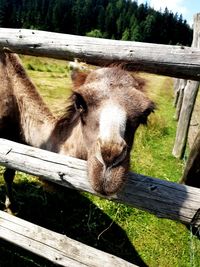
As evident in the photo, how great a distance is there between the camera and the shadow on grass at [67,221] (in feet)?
14.0

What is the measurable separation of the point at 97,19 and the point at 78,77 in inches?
3467

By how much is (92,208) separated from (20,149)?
106 inches

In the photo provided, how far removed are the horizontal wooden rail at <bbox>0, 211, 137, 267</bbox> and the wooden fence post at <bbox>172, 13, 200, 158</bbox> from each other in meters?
5.14

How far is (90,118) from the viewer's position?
9.22ft

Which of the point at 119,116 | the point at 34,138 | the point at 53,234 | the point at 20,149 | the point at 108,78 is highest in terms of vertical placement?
the point at 108,78

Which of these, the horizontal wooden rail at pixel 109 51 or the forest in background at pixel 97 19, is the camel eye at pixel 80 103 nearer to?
the horizontal wooden rail at pixel 109 51

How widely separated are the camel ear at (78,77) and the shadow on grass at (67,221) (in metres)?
1.50

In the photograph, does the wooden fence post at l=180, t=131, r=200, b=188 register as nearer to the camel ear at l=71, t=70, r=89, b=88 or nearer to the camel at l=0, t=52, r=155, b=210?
the camel at l=0, t=52, r=155, b=210

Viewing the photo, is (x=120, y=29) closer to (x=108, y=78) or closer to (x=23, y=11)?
(x=23, y=11)

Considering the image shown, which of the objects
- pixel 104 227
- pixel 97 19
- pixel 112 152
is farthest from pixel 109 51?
pixel 97 19

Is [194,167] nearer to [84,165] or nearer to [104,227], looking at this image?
[104,227]

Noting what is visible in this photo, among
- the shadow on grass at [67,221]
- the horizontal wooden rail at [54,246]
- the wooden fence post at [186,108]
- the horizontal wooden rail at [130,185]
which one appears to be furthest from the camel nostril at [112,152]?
the wooden fence post at [186,108]

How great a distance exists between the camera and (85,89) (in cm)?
284

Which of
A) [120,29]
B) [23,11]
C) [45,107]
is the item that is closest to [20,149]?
[45,107]
